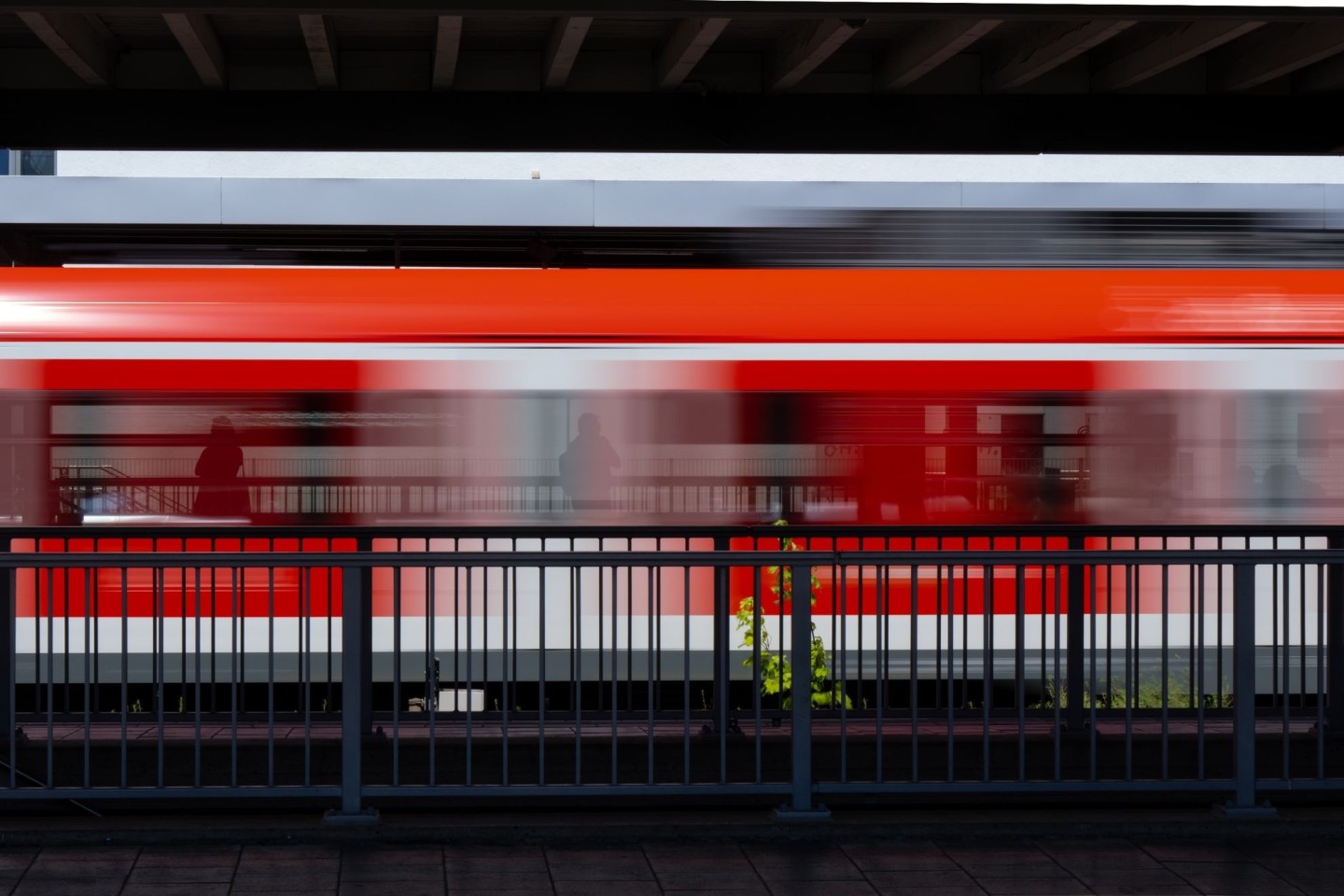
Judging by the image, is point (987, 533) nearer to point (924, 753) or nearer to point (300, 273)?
point (924, 753)

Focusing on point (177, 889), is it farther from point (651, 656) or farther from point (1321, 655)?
point (1321, 655)

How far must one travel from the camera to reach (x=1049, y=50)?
6.81 meters

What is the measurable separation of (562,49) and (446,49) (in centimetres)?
50

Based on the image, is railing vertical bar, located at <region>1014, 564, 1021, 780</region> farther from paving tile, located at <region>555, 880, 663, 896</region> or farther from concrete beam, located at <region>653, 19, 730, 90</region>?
concrete beam, located at <region>653, 19, 730, 90</region>

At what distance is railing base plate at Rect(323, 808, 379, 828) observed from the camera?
18.1 feet

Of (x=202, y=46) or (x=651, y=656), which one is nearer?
(x=651, y=656)

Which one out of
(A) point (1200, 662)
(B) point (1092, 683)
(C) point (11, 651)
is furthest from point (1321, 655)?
(C) point (11, 651)

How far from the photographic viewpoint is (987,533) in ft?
24.5

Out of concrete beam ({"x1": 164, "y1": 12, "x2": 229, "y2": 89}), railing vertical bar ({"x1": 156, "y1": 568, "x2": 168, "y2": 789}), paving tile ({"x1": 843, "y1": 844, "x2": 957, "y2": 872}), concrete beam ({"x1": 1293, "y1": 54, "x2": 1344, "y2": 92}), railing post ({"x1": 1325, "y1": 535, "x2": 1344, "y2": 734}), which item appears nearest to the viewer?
paving tile ({"x1": 843, "y1": 844, "x2": 957, "y2": 872})

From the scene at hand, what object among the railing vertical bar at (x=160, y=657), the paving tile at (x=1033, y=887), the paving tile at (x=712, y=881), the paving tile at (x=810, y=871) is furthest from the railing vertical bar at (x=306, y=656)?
the paving tile at (x=1033, y=887)

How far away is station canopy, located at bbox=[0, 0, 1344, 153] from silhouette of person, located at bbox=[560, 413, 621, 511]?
212cm

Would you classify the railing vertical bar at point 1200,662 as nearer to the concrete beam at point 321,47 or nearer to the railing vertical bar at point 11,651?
the concrete beam at point 321,47

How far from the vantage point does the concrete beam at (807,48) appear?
6.38 meters

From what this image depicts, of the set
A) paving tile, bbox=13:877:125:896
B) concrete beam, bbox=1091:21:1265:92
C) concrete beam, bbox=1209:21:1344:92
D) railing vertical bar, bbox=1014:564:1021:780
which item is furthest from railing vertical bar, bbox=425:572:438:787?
concrete beam, bbox=1209:21:1344:92
